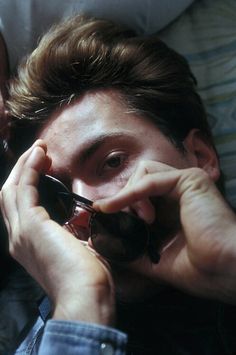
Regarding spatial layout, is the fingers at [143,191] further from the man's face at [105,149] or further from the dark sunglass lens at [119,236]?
the man's face at [105,149]

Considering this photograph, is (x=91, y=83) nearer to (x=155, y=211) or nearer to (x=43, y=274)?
(x=155, y=211)

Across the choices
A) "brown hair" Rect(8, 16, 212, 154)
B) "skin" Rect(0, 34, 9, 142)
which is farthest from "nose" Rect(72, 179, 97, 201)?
"skin" Rect(0, 34, 9, 142)

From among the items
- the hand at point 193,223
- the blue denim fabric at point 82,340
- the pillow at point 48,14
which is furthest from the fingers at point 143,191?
the pillow at point 48,14

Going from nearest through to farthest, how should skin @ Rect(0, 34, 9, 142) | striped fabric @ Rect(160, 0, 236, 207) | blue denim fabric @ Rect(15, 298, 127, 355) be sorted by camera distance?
blue denim fabric @ Rect(15, 298, 127, 355)
skin @ Rect(0, 34, 9, 142)
striped fabric @ Rect(160, 0, 236, 207)

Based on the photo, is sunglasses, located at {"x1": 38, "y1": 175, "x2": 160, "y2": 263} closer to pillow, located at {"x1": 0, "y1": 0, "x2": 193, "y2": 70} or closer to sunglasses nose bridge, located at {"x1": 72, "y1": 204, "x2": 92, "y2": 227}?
sunglasses nose bridge, located at {"x1": 72, "y1": 204, "x2": 92, "y2": 227}

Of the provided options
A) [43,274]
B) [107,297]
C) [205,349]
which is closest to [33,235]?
[43,274]

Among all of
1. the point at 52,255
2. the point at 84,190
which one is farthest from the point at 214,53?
the point at 52,255

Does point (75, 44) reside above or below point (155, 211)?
above

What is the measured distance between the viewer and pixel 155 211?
1131 mm

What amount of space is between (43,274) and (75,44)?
0.67 metres

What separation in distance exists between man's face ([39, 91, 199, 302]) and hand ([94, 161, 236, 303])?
0.44 feet

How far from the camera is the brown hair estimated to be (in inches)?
54.6

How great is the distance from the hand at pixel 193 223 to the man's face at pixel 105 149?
→ 14 centimetres

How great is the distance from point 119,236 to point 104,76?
1.60ft
